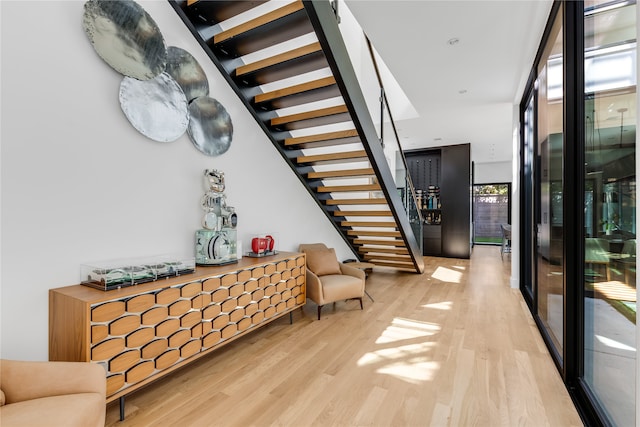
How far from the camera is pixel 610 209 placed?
1.55 metres

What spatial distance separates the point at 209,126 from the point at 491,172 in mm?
10467

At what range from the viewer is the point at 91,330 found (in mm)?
1621

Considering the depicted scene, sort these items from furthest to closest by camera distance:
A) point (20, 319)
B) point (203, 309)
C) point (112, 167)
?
point (203, 309)
point (112, 167)
point (20, 319)

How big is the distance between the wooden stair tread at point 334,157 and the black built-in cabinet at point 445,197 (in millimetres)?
5051

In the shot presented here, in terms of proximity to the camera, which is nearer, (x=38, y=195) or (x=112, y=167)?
(x=38, y=195)

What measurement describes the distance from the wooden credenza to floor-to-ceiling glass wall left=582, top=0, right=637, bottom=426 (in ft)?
7.89

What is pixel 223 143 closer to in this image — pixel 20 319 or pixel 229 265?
pixel 229 265

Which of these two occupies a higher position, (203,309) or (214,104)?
(214,104)

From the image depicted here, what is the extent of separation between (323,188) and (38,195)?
119 inches

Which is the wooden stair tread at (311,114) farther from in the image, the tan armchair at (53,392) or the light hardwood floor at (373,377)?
the tan armchair at (53,392)

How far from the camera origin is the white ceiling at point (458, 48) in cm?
259

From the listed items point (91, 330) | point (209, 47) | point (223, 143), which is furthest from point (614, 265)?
point (209, 47)

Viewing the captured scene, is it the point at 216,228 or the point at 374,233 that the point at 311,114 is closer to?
the point at 216,228

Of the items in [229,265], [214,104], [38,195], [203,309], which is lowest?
[203,309]
